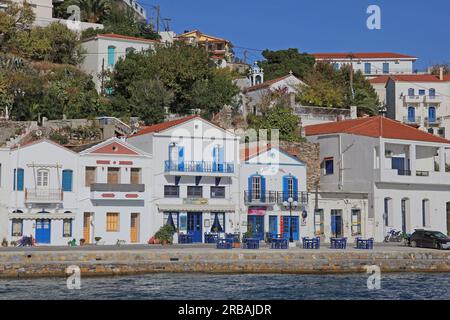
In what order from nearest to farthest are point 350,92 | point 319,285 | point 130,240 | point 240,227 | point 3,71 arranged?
point 319,285, point 130,240, point 240,227, point 3,71, point 350,92

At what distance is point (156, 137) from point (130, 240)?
716 centimetres

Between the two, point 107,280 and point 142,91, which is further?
point 142,91

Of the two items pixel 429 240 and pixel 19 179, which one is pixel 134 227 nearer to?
pixel 19 179

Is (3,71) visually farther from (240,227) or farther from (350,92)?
(350,92)

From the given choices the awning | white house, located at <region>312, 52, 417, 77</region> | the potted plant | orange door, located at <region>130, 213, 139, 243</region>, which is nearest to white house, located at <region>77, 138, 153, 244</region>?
orange door, located at <region>130, 213, 139, 243</region>

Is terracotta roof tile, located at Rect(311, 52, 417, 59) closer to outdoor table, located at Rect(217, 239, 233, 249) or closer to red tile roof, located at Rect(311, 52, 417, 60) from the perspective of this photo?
red tile roof, located at Rect(311, 52, 417, 60)

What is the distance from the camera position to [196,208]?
49.2 metres

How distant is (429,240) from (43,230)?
78.0ft

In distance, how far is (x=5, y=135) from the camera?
55.0m

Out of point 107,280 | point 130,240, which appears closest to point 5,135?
point 130,240

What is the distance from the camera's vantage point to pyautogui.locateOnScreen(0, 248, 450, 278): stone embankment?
34406 millimetres

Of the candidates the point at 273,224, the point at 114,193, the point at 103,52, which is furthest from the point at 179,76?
the point at 114,193

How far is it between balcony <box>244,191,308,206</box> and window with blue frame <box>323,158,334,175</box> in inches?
230

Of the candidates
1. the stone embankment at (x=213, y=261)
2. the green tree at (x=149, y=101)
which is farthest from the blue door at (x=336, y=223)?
the green tree at (x=149, y=101)
